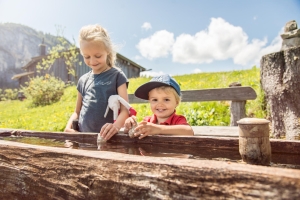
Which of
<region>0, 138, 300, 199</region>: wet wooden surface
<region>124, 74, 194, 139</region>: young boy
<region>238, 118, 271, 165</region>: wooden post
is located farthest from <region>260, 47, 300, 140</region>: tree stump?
<region>0, 138, 300, 199</region>: wet wooden surface

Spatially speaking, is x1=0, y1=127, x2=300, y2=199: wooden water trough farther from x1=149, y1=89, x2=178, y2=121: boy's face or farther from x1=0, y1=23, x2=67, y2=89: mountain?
x1=0, y1=23, x2=67, y2=89: mountain

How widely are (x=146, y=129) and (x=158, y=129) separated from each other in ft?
0.33

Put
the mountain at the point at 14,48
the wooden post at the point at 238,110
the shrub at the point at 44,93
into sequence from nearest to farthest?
the wooden post at the point at 238,110 → the shrub at the point at 44,93 → the mountain at the point at 14,48

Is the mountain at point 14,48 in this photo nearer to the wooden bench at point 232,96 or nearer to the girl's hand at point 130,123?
the wooden bench at point 232,96

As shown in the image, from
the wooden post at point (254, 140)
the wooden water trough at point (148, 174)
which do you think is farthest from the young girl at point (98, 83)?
the wooden post at point (254, 140)

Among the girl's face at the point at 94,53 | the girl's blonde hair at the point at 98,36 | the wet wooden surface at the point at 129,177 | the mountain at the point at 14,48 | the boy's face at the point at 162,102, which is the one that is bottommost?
the wet wooden surface at the point at 129,177

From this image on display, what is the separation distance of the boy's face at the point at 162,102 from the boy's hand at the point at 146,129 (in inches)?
17.1

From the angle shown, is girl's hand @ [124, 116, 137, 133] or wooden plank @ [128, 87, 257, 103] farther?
wooden plank @ [128, 87, 257, 103]

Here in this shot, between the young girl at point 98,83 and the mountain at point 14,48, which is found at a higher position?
the mountain at point 14,48

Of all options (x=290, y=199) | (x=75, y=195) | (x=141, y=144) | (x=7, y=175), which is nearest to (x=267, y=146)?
(x=290, y=199)

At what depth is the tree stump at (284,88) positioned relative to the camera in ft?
10.7

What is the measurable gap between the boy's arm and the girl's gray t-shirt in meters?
0.98

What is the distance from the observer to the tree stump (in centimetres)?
326

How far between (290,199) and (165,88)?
178 cm
